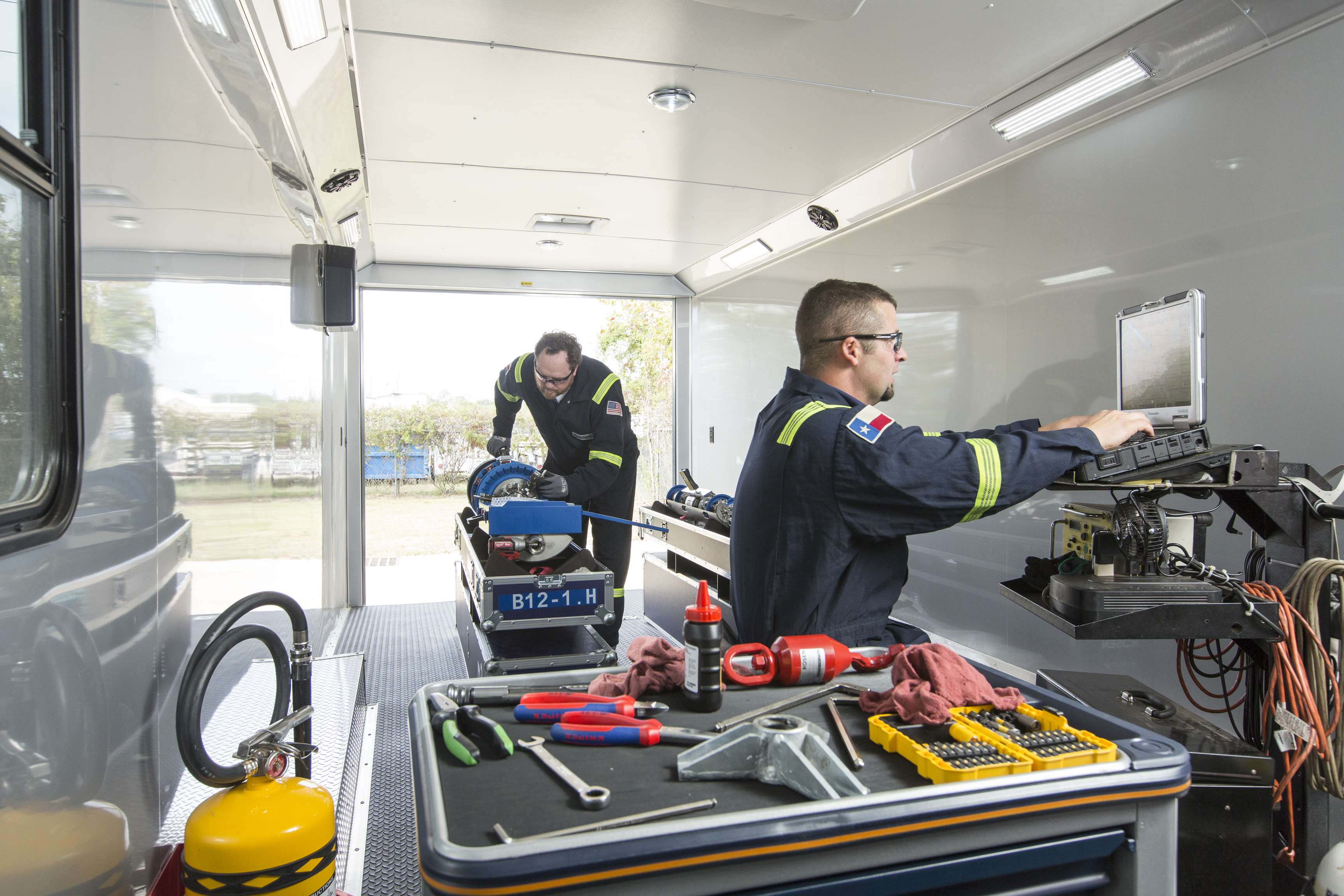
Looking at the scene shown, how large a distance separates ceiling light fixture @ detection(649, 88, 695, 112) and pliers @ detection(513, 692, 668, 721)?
2.69 meters

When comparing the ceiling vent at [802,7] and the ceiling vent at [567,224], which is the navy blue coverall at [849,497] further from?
the ceiling vent at [567,224]

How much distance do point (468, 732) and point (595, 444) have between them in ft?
11.4

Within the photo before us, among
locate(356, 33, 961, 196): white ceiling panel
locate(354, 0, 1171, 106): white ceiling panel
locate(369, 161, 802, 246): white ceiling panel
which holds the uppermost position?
locate(369, 161, 802, 246): white ceiling panel

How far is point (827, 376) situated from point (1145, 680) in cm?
157

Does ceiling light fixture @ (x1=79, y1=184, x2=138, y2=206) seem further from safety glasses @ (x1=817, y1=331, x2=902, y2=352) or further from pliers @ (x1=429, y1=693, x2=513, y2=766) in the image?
safety glasses @ (x1=817, y1=331, x2=902, y2=352)

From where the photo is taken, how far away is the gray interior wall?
2.21 meters

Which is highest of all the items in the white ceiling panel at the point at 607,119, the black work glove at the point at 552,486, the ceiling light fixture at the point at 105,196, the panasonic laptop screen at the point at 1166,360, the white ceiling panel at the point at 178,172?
the white ceiling panel at the point at 607,119

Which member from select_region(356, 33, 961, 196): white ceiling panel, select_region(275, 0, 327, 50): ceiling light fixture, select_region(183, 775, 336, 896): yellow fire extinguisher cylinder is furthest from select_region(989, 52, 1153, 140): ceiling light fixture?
select_region(183, 775, 336, 896): yellow fire extinguisher cylinder

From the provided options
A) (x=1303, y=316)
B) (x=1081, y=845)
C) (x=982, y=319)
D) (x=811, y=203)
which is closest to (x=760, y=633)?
(x=1081, y=845)

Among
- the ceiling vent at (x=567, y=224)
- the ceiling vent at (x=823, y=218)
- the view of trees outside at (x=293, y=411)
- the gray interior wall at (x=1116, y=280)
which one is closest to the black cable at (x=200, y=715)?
the view of trees outside at (x=293, y=411)

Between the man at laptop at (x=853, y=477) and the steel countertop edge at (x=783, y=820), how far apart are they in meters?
0.64

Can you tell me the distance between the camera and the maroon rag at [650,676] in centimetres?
140

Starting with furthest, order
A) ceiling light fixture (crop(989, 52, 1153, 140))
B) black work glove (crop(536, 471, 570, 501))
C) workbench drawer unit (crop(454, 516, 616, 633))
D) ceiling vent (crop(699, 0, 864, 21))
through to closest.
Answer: black work glove (crop(536, 471, 570, 501)), workbench drawer unit (crop(454, 516, 616, 633)), ceiling light fixture (crop(989, 52, 1153, 140)), ceiling vent (crop(699, 0, 864, 21))

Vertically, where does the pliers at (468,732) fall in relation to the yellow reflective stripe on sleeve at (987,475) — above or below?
below
